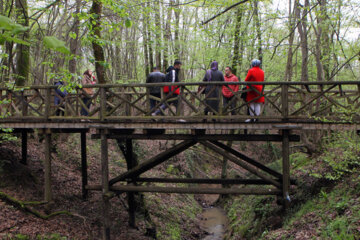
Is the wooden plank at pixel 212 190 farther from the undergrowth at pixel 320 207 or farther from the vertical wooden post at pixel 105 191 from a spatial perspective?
the undergrowth at pixel 320 207

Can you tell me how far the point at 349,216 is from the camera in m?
6.36

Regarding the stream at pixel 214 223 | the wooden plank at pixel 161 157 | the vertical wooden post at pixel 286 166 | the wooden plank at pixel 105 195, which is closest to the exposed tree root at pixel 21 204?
the wooden plank at pixel 105 195

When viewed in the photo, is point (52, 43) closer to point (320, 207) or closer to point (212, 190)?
point (212, 190)

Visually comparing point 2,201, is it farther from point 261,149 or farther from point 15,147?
point 261,149

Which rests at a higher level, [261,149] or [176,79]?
[176,79]

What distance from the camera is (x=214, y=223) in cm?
1311

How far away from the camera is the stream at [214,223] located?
1180 cm

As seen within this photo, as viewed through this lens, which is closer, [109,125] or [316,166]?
[109,125]

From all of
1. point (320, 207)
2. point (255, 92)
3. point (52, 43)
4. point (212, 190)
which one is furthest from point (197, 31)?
point (52, 43)

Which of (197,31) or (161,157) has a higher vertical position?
(197,31)

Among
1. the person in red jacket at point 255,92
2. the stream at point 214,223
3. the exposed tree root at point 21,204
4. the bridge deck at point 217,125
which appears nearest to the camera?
the bridge deck at point 217,125

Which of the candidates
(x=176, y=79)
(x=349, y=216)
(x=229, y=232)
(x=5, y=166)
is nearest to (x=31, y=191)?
(x=5, y=166)

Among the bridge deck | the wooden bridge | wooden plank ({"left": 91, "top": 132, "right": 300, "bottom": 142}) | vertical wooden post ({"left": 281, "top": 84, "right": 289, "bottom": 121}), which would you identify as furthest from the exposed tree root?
vertical wooden post ({"left": 281, "top": 84, "right": 289, "bottom": 121})

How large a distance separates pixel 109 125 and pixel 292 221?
5.35 meters
